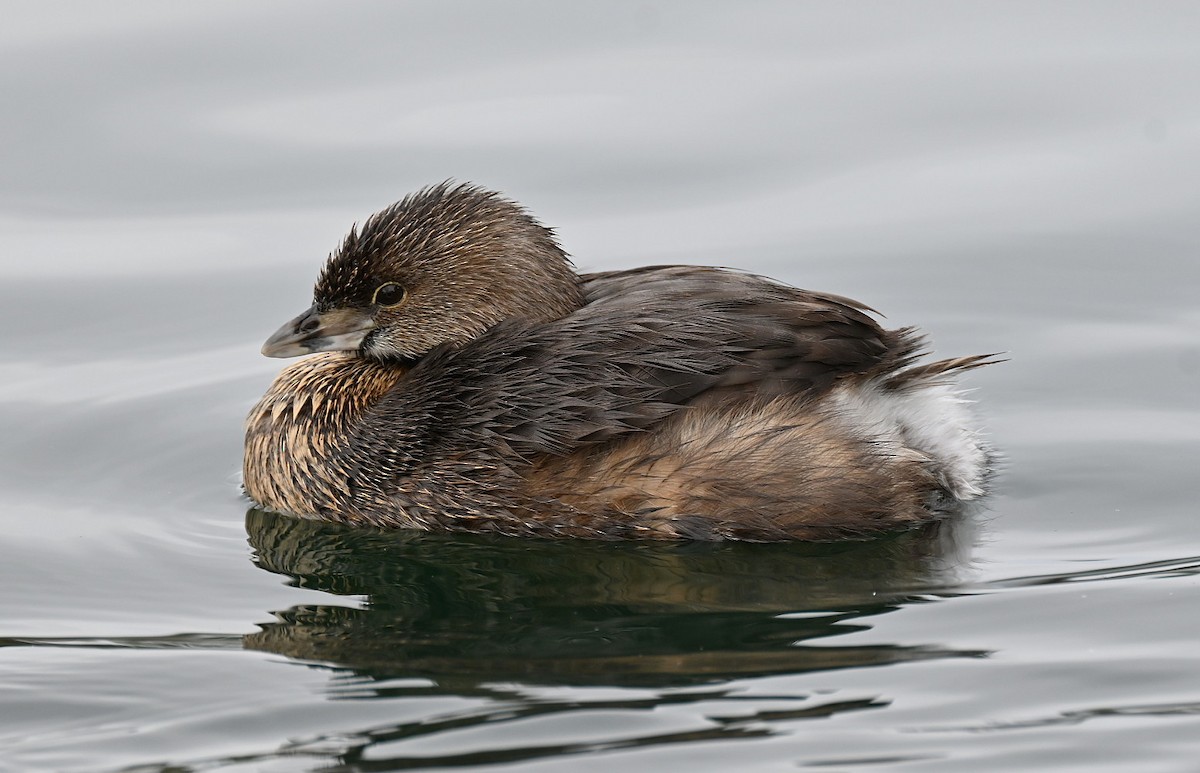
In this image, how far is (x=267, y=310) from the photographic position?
410 inches

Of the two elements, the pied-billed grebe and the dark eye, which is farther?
the dark eye

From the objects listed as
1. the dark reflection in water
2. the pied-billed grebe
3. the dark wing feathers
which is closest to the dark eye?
the pied-billed grebe

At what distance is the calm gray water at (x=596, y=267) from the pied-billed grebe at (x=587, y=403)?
0.17 metres

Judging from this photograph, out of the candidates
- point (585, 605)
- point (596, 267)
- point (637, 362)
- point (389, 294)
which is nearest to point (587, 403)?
point (637, 362)

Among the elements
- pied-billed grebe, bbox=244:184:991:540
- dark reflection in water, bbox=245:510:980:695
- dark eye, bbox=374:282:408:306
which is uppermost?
dark eye, bbox=374:282:408:306

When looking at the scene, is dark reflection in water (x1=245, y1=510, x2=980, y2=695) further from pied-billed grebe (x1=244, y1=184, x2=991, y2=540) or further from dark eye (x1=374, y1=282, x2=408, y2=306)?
dark eye (x1=374, y1=282, x2=408, y2=306)

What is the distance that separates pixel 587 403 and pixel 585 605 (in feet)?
2.74

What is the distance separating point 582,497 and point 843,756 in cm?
231

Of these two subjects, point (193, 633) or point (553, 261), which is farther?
point (553, 261)

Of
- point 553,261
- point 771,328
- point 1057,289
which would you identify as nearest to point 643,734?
point 771,328

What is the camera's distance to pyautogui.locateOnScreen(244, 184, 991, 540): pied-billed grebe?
7754 mm

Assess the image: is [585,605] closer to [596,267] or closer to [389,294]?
[389,294]

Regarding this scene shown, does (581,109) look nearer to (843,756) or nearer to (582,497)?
(582,497)

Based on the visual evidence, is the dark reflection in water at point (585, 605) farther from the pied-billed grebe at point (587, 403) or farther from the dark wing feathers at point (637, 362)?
the dark wing feathers at point (637, 362)
